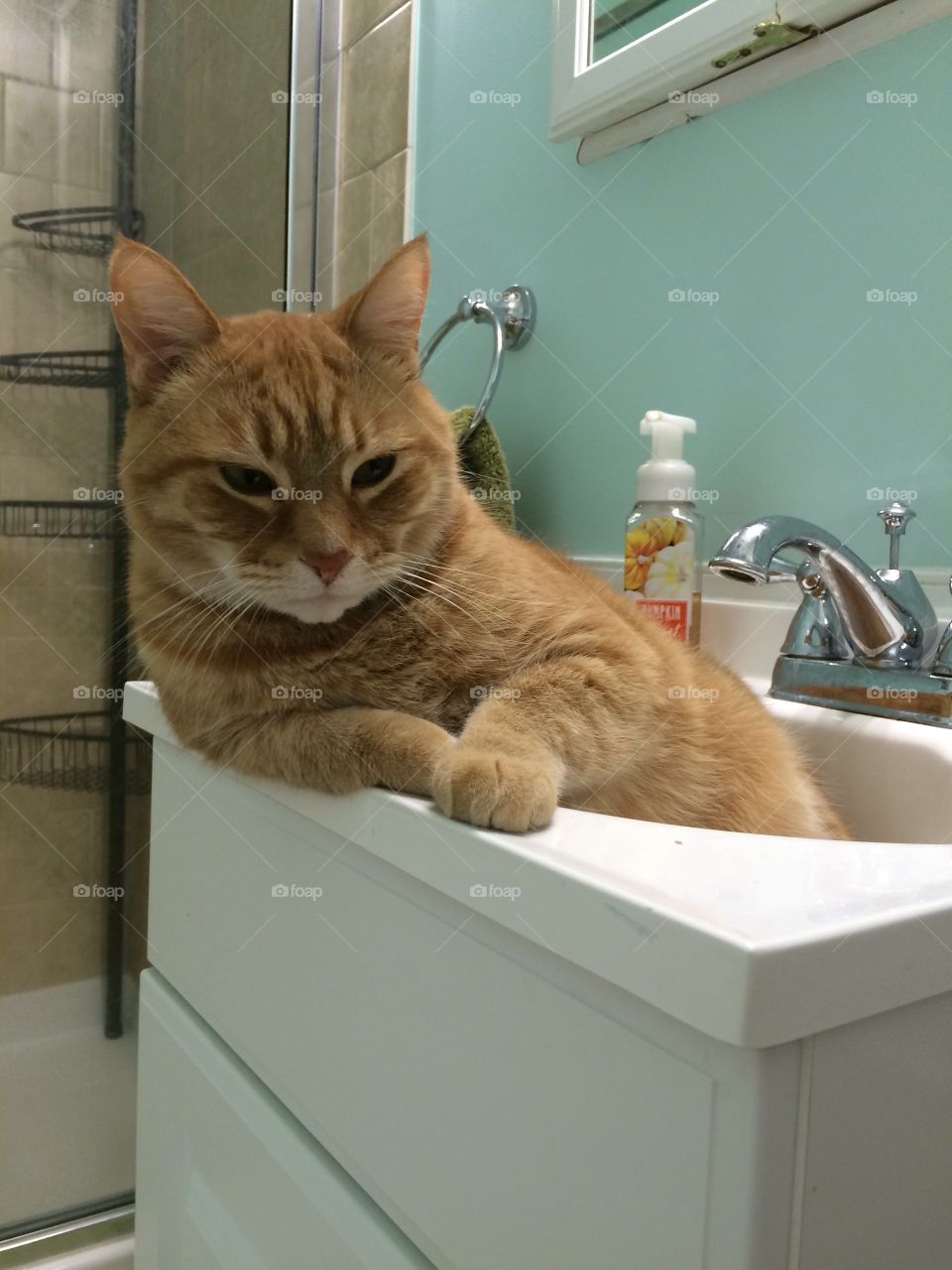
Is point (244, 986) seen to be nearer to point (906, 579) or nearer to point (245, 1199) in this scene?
point (245, 1199)

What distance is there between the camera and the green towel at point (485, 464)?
126cm

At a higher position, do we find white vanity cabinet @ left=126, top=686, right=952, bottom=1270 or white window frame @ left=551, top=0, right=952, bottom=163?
white window frame @ left=551, top=0, right=952, bottom=163

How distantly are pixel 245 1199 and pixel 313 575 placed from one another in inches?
20.0

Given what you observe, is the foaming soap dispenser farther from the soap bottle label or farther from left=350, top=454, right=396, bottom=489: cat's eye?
left=350, top=454, right=396, bottom=489: cat's eye

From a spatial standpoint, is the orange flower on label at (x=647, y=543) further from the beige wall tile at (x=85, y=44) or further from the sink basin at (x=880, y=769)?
the beige wall tile at (x=85, y=44)

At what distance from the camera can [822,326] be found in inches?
39.4

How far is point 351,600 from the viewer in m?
0.75

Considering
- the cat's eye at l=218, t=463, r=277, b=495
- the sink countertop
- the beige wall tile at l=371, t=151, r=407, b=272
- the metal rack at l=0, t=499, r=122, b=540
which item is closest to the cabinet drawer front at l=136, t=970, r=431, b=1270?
the sink countertop

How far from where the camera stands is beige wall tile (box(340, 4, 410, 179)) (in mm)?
1632

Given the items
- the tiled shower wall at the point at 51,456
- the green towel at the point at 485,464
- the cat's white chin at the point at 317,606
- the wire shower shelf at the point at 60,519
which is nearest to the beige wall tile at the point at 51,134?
the tiled shower wall at the point at 51,456

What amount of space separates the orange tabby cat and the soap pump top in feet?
0.82

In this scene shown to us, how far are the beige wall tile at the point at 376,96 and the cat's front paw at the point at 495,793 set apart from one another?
143cm

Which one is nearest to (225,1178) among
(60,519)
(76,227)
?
(60,519)

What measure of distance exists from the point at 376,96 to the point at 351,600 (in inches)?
52.3
